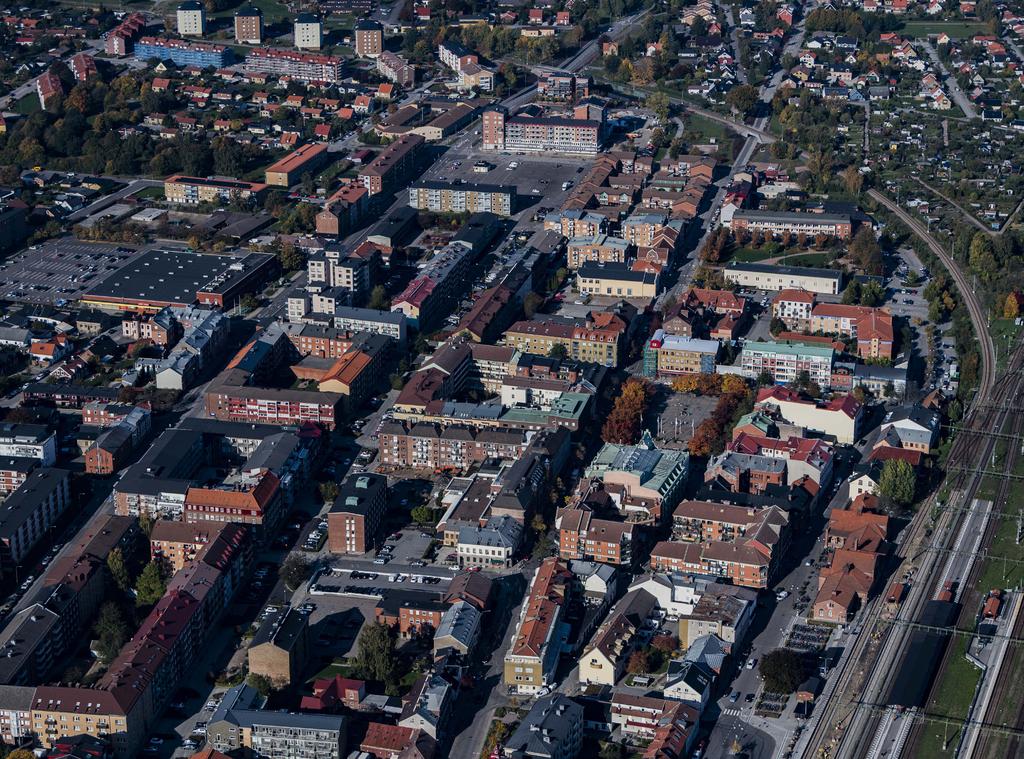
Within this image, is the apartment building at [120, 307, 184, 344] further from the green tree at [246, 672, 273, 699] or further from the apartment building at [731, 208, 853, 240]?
the apartment building at [731, 208, 853, 240]

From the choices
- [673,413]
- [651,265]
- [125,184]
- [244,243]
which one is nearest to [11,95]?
[125,184]

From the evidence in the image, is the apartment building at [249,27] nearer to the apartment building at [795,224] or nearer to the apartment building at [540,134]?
the apartment building at [540,134]

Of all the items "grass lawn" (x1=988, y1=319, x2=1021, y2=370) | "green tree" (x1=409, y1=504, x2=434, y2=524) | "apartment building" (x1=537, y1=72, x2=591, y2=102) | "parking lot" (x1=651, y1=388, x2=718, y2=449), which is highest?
"apartment building" (x1=537, y1=72, x2=591, y2=102)

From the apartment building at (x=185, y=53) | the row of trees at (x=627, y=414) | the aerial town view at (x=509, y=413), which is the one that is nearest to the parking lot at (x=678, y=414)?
the aerial town view at (x=509, y=413)

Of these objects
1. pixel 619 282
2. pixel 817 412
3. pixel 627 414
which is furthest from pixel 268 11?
pixel 817 412

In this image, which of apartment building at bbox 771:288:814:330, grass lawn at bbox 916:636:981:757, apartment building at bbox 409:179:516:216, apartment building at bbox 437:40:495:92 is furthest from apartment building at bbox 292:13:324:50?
grass lawn at bbox 916:636:981:757

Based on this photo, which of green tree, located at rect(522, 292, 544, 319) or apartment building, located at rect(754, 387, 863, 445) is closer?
apartment building, located at rect(754, 387, 863, 445)

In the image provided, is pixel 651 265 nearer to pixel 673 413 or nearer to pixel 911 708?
pixel 673 413
